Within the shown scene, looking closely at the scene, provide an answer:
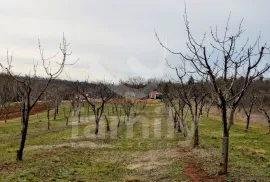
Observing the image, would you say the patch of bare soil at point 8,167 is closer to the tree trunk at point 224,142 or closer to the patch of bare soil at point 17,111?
the tree trunk at point 224,142

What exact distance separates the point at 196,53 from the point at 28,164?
12383 millimetres

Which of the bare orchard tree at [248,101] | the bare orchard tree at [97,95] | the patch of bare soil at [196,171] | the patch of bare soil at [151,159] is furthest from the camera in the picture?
the bare orchard tree at [248,101]

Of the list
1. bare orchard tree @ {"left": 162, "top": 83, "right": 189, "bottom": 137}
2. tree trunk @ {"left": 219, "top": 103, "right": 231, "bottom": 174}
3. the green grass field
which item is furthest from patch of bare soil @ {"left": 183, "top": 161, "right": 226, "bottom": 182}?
bare orchard tree @ {"left": 162, "top": 83, "right": 189, "bottom": 137}

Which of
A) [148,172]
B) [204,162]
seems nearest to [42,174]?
[148,172]

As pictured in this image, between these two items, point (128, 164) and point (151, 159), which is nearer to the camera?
point (128, 164)

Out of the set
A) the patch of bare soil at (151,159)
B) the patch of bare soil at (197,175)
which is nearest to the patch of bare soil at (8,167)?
the patch of bare soil at (151,159)

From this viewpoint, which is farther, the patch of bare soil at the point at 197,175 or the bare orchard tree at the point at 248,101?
the bare orchard tree at the point at 248,101

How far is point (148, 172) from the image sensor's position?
1955cm

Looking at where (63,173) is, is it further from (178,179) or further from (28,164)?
(178,179)

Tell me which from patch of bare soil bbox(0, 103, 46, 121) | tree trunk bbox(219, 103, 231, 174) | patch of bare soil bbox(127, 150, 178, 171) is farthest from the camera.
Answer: patch of bare soil bbox(0, 103, 46, 121)

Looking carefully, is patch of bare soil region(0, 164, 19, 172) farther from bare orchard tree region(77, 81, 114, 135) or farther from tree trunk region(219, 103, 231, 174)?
bare orchard tree region(77, 81, 114, 135)

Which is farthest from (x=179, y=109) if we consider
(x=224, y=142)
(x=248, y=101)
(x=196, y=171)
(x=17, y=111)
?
(x=17, y=111)

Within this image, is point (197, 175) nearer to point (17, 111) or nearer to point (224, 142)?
point (224, 142)

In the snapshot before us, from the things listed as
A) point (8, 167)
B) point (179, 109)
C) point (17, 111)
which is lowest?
point (8, 167)
